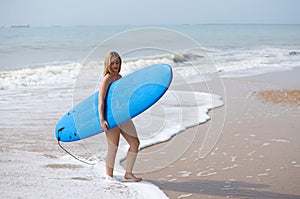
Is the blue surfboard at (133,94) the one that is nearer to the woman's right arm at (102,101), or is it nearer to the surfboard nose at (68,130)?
the woman's right arm at (102,101)

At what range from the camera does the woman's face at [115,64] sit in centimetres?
375

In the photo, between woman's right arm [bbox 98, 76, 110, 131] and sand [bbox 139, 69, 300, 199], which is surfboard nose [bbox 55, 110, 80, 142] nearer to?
woman's right arm [bbox 98, 76, 110, 131]

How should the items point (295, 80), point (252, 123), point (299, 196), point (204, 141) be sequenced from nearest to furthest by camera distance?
1. point (299, 196)
2. point (204, 141)
3. point (252, 123)
4. point (295, 80)

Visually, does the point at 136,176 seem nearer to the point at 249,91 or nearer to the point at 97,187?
the point at 97,187

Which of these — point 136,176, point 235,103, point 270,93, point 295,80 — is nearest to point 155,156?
point 136,176

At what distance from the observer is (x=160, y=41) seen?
5938 millimetres

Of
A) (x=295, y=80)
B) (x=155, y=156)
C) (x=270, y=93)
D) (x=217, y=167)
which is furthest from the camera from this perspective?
(x=295, y=80)

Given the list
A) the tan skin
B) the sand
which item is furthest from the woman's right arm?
the sand

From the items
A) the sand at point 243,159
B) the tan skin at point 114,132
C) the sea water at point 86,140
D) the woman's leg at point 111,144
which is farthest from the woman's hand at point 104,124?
the sand at point 243,159

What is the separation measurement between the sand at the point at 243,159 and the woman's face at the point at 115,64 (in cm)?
118

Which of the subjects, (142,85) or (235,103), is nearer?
(142,85)

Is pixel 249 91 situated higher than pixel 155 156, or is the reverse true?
pixel 249 91

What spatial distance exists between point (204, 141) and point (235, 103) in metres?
2.85

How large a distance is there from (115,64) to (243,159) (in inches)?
79.8
